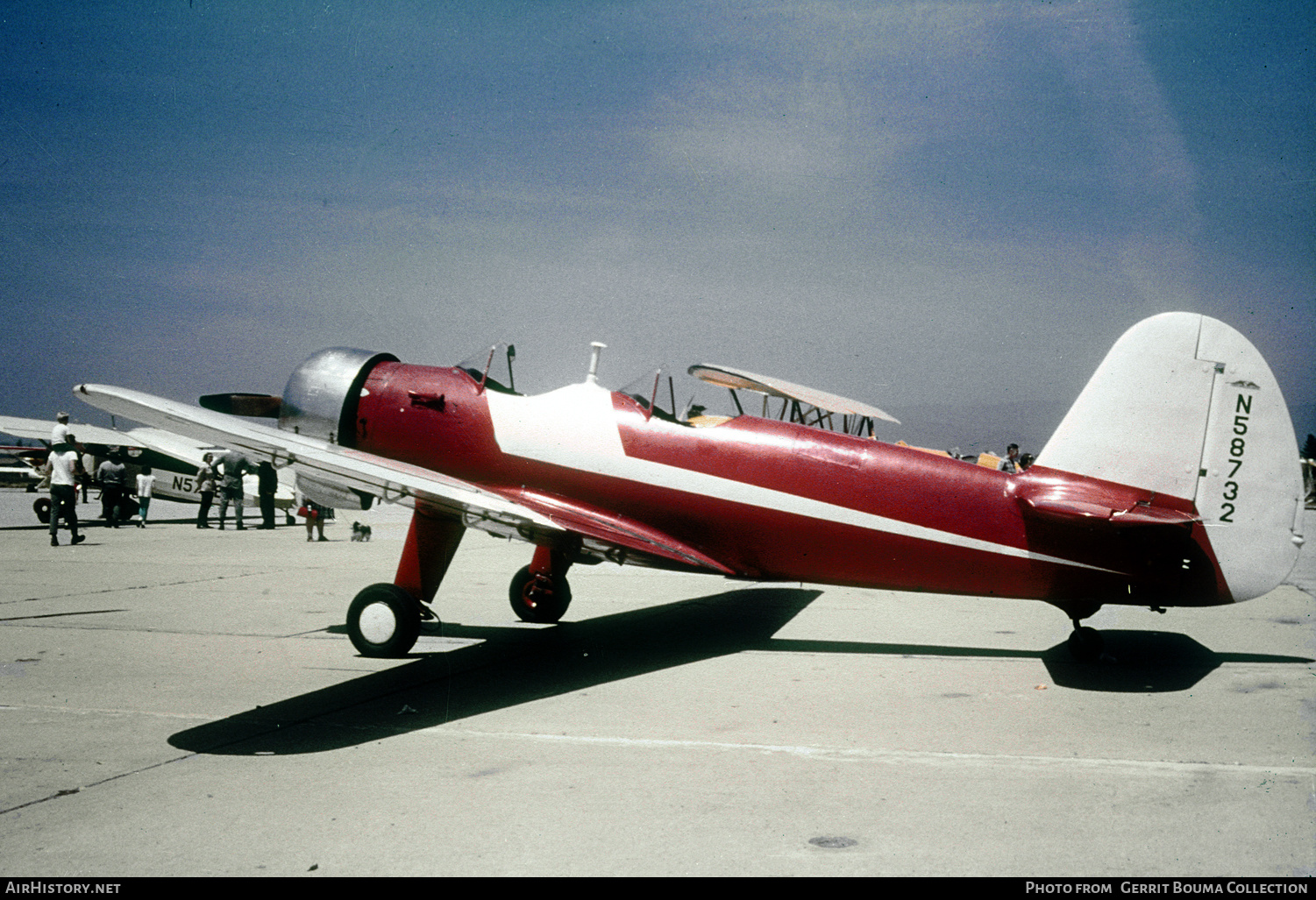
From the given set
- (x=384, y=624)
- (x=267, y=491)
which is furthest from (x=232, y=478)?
(x=384, y=624)

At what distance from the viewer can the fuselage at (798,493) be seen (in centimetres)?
645

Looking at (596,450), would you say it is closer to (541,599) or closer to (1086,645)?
(541,599)

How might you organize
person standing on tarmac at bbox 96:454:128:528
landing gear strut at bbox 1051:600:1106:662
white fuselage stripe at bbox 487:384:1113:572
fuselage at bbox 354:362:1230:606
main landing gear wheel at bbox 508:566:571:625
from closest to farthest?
fuselage at bbox 354:362:1230:606
landing gear strut at bbox 1051:600:1106:662
white fuselage stripe at bbox 487:384:1113:572
main landing gear wheel at bbox 508:566:571:625
person standing on tarmac at bbox 96:454:128:528

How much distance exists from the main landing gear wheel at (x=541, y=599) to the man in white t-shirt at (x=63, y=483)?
886 cm

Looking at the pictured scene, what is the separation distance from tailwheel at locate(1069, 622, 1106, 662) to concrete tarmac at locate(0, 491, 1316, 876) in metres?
0.21

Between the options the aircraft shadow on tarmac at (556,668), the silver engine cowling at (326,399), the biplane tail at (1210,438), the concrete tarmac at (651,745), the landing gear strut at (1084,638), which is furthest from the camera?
the silver engine cowling at (326,399)

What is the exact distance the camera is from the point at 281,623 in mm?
8266

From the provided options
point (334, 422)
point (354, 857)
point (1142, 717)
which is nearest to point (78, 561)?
point (334, 422)

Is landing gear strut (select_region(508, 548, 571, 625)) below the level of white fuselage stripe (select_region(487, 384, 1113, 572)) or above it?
below

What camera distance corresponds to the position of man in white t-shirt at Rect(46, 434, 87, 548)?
13.7 metres

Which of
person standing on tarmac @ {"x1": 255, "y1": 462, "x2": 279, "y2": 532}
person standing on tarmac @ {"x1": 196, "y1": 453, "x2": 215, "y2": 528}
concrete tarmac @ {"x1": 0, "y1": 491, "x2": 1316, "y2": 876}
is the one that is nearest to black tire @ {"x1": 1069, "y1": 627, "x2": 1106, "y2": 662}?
concrete tarmac @ {"x1": 0, "y1": 491, "x2": 1316, "y2": 876}

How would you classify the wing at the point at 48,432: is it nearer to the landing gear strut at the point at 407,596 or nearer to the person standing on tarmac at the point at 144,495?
the person standing on tarmac at the point at 144,495

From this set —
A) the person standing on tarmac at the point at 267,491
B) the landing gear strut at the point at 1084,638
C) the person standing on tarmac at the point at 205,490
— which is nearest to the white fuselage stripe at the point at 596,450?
the landing gear strut at the point at 1084,638

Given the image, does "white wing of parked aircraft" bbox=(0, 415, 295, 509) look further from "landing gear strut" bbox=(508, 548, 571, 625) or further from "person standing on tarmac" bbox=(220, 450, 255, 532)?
"landing gear strut" bbox=(508, 548, 571, 625)
